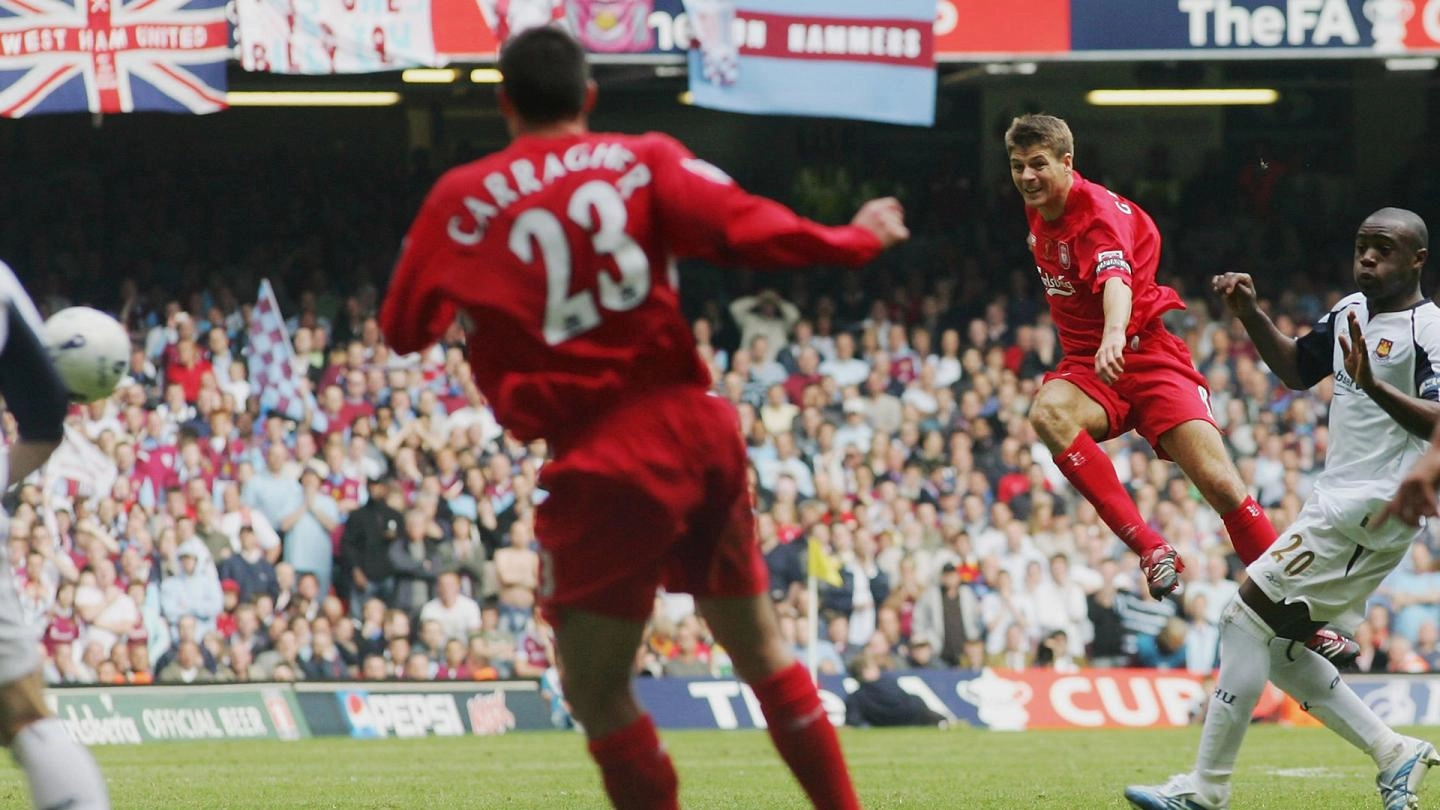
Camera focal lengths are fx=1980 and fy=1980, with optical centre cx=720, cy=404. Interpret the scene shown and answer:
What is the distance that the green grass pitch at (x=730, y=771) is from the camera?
966 cm

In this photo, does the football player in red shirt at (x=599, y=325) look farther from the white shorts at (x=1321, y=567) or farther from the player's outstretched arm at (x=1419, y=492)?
the white shorts at (x=1321, y=567)

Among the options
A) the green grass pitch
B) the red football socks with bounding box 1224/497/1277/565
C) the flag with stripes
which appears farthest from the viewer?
the flag with stripes

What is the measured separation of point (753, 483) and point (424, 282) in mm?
13982

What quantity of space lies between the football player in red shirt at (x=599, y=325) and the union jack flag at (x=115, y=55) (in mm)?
12935

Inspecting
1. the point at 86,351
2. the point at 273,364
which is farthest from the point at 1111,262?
the point at 273,364

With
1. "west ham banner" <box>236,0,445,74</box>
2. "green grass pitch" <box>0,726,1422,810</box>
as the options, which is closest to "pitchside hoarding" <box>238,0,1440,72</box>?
"west ham banner" <box>236,0,445,74</box>

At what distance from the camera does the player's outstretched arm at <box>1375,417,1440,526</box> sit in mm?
6297

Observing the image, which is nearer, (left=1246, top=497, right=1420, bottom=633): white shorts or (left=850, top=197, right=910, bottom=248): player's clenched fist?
(left=850, top=197, right=910, bottom=248): player's clenched fist

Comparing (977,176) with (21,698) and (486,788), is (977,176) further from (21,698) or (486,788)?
(21,698)

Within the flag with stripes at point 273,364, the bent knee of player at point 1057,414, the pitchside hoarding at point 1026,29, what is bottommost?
the flag with stripes at point 273,364

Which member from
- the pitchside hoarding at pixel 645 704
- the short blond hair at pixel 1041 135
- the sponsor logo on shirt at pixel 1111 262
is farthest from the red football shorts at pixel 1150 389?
the pitchside hoarding at pixel 645 704

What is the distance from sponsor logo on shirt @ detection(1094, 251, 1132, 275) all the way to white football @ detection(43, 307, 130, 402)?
4343 millimetres

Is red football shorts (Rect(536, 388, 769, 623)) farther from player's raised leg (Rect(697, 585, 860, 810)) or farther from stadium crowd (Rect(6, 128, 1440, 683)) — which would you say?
stadium crowd (Rect(6, 128, 1440, 683))

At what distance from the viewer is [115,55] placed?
17.5 m
